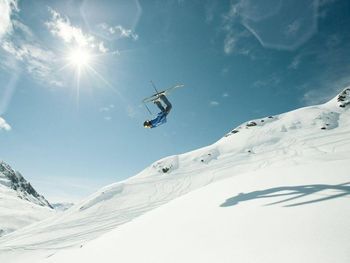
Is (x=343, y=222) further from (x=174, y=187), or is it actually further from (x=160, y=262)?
(x=174, y=187)

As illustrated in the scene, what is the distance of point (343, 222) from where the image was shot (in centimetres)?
401

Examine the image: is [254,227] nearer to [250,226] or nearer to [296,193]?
[250,226]

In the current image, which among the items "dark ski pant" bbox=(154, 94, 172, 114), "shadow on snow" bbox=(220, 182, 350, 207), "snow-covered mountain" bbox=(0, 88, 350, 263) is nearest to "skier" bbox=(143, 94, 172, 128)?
"dark ski pant" bbox=(154, 94, 172, 114)

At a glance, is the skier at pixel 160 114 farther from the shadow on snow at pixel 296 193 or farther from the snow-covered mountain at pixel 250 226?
the shadow on snow at pixel 296 193

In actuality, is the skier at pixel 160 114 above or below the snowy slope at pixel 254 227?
above

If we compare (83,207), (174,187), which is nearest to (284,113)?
(174,187)

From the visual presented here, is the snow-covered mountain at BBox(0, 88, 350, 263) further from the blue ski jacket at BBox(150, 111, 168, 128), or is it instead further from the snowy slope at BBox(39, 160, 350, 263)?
the blue ski jacket at BBox(150, 111, 168, 128)

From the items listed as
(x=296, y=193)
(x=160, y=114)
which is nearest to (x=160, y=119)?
(x=160, y=114)

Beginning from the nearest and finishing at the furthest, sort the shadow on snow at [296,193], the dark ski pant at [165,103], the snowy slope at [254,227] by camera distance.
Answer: the snowy slope at [254,227]
the shadow on snow at [296,193]
the dark ski pant at [165,103]

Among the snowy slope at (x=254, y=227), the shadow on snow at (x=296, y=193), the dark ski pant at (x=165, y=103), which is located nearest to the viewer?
the snowy slope at (x=254, y=227)

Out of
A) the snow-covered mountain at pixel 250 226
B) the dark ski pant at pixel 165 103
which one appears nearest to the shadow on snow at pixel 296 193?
the snow-covered mountain at pixel 250 226

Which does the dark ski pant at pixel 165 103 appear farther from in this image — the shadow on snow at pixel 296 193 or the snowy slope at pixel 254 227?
the shadow on snow at pixel 296 193

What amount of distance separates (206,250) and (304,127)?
61839mm

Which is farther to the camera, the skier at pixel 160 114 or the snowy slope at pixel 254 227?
the skier at pixel 160 114
